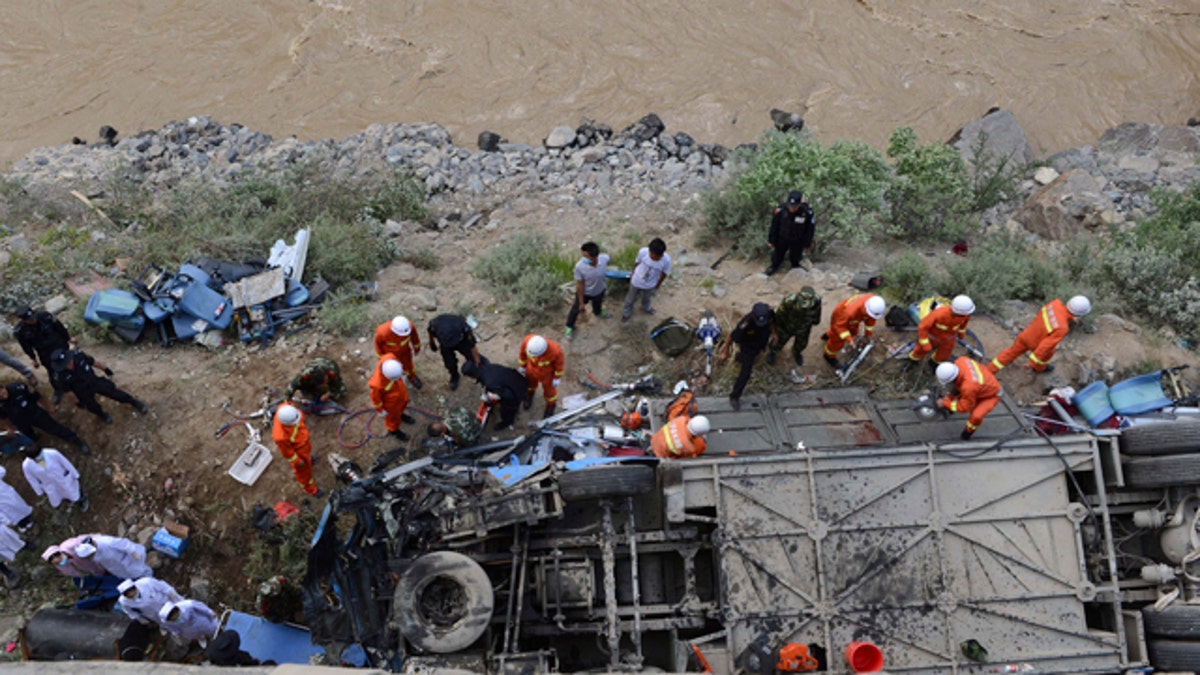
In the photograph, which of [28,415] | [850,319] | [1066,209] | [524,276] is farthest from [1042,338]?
[28,415]

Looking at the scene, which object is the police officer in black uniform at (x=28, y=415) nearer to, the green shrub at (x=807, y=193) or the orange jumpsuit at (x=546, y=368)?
the orange jumpsuit at (x=546, y=368)

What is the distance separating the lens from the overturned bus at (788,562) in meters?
5.89

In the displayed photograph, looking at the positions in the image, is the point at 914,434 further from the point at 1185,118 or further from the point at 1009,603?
the point at 1185,118

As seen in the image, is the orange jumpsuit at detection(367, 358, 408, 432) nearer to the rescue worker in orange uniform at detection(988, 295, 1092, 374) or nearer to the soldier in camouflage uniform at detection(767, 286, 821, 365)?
the soldier in camouflage uniform at detection(767, 286, 821, 365)

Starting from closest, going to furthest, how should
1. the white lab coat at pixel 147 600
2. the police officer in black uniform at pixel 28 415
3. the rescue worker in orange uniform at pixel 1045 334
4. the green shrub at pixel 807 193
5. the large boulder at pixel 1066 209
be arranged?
the white lab coat at pixel 147 600, the police officer in black uniform at pixel 28 415, the rescue worker in orange uniform at pixel 1045 334, the green shrub at pixel 807 193, the large boulder at pixel 1066 209

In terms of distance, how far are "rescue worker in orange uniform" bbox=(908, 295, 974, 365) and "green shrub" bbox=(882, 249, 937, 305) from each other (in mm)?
1116

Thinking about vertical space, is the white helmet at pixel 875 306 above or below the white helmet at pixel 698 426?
above

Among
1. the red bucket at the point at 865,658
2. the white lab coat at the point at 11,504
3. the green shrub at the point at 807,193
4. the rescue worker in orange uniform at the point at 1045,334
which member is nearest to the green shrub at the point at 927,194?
the green shrub at the point at 807,193

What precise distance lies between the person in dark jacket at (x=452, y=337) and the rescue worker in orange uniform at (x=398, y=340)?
23cm

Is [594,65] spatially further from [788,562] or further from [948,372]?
[788,562]

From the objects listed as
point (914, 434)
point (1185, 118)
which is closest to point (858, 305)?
point (914, 434)

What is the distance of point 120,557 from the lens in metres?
7.04

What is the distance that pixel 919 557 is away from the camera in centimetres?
608

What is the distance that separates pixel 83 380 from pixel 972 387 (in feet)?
29.2
